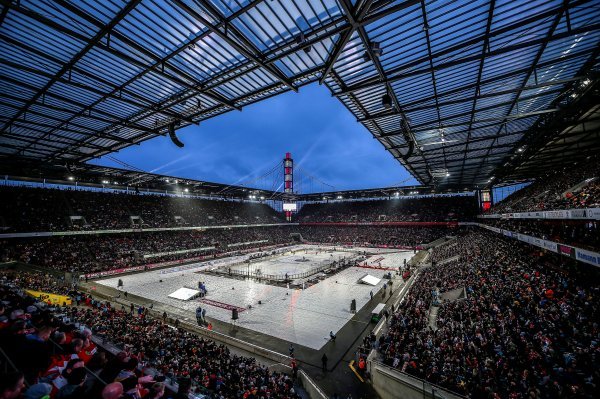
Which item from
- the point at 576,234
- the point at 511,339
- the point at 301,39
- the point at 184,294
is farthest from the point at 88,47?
the point at 576,234

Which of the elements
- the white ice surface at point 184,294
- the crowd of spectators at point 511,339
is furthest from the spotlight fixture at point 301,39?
the white ice surface at point 184,294

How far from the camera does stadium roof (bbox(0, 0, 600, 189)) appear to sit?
24.2 feet

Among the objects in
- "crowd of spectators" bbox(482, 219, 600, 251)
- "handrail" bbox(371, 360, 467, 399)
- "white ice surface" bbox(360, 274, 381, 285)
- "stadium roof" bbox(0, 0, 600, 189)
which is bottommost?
"white ice surface" bbox(360, 274, 381, 285)

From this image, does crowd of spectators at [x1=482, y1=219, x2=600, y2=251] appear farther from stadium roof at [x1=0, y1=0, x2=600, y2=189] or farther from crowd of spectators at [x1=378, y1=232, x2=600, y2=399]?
stadium roof at [x1=0, y1=0, x2=600, y2=189]

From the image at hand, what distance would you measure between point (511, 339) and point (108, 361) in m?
13.0

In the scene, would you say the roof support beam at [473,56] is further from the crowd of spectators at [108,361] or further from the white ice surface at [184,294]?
the white ice surface at [184,294]

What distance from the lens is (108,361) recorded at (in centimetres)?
393

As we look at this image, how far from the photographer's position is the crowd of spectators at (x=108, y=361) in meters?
3.12

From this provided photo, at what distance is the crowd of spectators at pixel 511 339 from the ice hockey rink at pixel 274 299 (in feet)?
16.7

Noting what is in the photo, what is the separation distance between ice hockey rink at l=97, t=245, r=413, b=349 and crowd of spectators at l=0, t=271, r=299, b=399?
4.66 meters

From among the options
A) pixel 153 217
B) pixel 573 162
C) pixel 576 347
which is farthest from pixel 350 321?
pixel 153 217

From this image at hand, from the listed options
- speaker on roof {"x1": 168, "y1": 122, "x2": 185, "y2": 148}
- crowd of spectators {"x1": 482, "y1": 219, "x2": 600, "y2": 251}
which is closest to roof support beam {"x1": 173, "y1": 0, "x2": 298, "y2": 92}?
speaker on roof {"x1": 168, "y1": 122, "x2": 185, "y2": 148}

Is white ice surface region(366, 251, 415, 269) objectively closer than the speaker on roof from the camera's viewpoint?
No

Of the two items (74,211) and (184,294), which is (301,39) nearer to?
(184,294)
